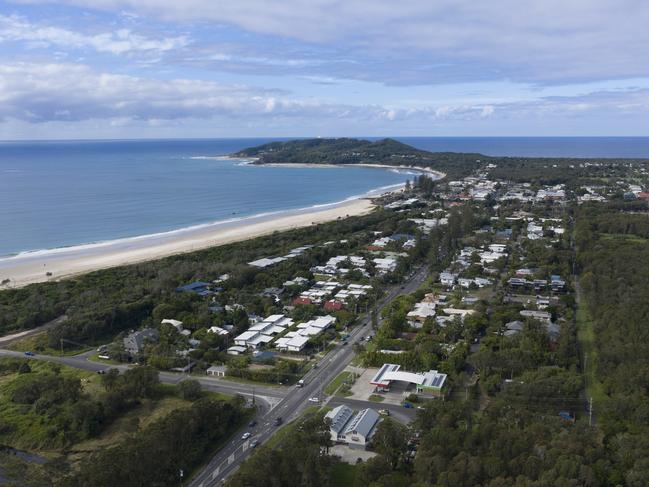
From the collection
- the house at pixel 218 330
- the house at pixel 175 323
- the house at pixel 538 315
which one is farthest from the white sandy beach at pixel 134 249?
the house at pixel 538 315

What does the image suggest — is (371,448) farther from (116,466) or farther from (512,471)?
(116,466)

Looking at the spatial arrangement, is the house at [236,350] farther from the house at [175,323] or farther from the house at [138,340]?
the house at [138,340]

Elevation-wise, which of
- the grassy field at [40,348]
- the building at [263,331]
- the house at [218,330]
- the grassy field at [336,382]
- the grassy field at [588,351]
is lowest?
the grassy field at [40,348]

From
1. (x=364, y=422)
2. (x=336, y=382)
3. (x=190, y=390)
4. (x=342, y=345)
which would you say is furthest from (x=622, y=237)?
(x=190, y=390)

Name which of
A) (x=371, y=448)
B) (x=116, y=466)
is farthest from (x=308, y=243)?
(x=116, y=466)

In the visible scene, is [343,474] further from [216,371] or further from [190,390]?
[216,371]
